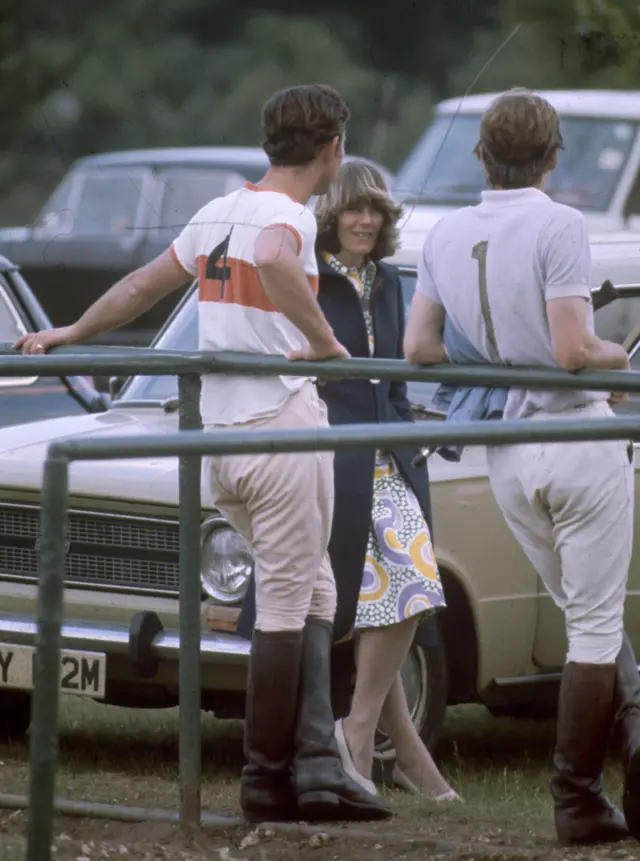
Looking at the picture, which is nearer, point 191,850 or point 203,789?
point 191,850

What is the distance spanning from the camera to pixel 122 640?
5512 millimetres

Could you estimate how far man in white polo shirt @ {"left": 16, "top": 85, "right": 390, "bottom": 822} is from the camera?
14.6 feet

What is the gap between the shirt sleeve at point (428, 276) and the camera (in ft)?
15.3

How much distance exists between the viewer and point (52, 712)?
11.9 ft

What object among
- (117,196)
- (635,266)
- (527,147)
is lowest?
(117,196)

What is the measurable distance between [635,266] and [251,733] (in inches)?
100

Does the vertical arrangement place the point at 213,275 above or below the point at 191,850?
above

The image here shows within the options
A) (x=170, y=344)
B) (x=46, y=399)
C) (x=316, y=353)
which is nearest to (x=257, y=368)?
(x=316, y=353)

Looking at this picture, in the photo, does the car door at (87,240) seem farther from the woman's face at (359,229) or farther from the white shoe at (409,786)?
the white shoe at (409,786)

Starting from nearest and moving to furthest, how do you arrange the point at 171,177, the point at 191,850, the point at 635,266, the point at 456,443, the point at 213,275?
the point at 456,443, the point at 191,850, the point at 213,275, the point at 635,266, the point at 171,177

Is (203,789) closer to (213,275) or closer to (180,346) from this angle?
(213,275)

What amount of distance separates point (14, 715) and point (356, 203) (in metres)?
2.06

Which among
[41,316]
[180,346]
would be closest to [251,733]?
[180,346]

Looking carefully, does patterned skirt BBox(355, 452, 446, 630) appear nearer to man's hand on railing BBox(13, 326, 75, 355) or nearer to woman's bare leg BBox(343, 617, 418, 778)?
woman's bare leg BBox(343, 617, 418, 778)
